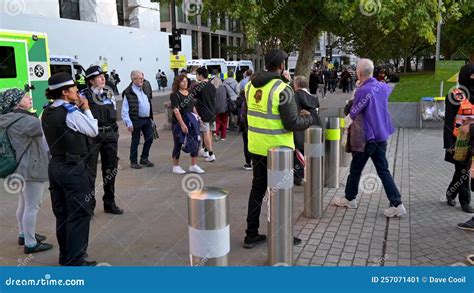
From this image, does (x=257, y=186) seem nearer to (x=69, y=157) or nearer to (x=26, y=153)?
Answer: (x=69, y=157)

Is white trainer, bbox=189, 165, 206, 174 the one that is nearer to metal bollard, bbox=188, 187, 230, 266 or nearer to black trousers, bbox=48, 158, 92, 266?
black trousers, bbox=48, 158, 92, 266

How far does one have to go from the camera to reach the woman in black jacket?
16.1 feet

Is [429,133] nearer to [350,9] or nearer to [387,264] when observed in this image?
[350,9]

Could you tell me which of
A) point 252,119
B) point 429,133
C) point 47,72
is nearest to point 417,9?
point 429,133

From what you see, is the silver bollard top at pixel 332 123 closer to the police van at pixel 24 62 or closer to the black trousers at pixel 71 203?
the black trousers at pixel 71 203

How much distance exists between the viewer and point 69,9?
97.1 feet

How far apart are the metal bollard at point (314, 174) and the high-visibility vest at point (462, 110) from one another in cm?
155

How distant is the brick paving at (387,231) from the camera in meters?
4.23

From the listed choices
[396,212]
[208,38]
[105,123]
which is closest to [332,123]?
[396,212]

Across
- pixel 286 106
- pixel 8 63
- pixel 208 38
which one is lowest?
pixel 286 106

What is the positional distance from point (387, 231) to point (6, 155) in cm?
403

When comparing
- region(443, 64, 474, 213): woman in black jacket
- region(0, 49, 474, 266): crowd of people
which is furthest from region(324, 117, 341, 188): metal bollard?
region(443, 64, 474, 213): woman in black jacket

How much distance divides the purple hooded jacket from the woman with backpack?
343 centimetres

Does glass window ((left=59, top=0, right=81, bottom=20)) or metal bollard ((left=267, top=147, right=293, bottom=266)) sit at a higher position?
glass window ((left=59, top=0, right=81, bottom=20))
